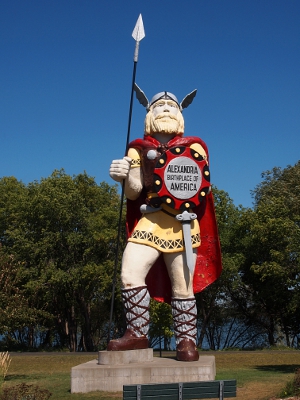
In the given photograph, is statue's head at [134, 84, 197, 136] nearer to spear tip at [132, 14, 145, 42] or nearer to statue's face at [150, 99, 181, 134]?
statue's face at [150, 99, 181, 134]

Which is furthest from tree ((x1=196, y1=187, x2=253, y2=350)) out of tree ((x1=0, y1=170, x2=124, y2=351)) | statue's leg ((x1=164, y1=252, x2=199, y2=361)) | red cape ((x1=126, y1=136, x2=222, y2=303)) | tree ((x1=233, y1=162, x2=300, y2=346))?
statue's leg ((x1=164, y1=252, x2=199, y2=361))

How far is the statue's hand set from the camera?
9.25 metres

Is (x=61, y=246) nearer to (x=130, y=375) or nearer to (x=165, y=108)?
(x=165, y=108)

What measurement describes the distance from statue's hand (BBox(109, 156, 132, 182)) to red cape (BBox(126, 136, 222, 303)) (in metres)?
0.63

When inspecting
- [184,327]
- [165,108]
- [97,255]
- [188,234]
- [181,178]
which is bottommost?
[184,327]

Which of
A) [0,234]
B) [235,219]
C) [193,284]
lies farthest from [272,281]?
[193,284]

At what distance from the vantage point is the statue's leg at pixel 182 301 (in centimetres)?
934

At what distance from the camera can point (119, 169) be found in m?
9.24

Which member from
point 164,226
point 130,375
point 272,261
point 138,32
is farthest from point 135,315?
point 272,261

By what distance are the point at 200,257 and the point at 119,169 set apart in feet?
7.55

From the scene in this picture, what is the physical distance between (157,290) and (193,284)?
0.67 m

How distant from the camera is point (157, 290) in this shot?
32.6 feet

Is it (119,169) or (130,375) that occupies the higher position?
(119,169)

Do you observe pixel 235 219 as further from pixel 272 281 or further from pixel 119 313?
pixel 119 313
